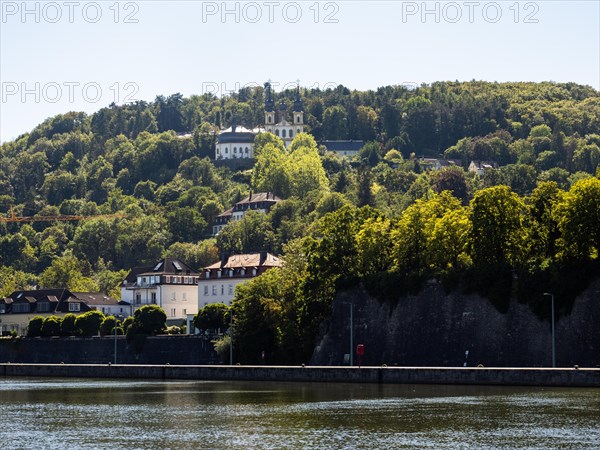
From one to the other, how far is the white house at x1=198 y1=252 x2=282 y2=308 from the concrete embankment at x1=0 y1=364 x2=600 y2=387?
29.9 m

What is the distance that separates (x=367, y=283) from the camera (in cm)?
9738

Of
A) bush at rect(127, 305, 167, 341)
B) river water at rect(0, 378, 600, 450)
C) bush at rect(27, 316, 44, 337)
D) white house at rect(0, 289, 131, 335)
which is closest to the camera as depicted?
river water at rect(0, 378, 600, 450)

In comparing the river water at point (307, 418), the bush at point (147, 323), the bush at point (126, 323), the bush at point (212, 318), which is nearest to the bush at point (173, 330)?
the bush at point (147, 323)

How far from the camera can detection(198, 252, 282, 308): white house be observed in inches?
5428

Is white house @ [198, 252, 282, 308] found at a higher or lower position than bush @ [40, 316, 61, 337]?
higher

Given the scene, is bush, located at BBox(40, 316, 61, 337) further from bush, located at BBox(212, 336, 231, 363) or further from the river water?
the river water

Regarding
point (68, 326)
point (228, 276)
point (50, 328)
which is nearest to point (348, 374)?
point (68, 326)

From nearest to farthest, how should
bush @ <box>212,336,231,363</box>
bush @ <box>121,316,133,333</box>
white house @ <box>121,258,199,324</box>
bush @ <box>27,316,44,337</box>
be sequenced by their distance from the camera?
bush @ <box>212,336,231,363</box> < bush @ <box>121,316,133,333</box> < bush @ <box>27,316,44,337</box> < white house @ <box>121,258,199,324</box>

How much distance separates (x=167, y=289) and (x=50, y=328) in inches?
812

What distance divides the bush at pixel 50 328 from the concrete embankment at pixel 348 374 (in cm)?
1463

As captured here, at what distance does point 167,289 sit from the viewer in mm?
146000

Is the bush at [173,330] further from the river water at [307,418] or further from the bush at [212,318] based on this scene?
the river water at [307,418]

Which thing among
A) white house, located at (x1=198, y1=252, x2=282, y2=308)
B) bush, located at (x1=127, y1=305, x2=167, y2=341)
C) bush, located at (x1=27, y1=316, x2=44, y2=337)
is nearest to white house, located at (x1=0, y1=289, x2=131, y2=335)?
bush, located at (x1=27, y1=316, x2=44, y2=337)

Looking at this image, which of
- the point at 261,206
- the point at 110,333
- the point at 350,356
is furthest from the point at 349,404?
the point at 261,206
